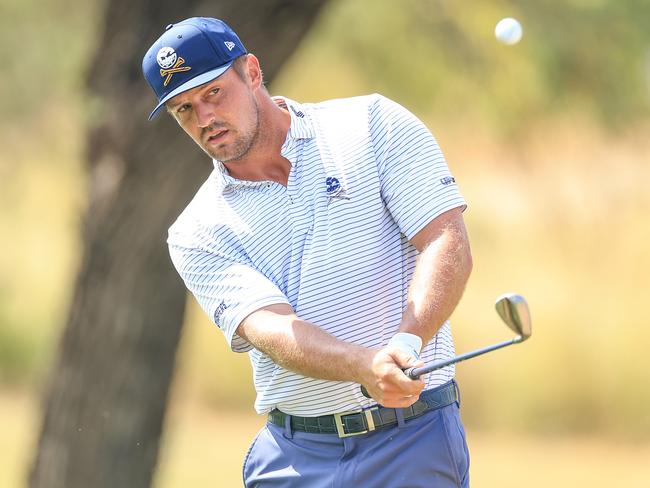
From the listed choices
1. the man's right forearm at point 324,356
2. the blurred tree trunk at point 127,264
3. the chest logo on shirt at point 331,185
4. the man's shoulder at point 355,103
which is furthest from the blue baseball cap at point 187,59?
the blurred tree trunk at point 127,264

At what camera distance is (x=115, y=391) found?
20.3ft

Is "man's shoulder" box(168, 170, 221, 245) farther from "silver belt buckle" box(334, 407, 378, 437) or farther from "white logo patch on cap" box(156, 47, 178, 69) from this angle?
"silver belt buckle" box(334, 407, 378, 437)

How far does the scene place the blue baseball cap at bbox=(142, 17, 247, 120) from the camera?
11.1ft

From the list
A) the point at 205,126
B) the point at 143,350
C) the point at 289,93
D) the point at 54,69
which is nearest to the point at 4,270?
the point at 289,93

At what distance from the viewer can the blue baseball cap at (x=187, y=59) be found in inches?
133

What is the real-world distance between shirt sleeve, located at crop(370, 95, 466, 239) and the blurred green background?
2858 millimetres

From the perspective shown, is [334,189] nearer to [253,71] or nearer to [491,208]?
[253,71]

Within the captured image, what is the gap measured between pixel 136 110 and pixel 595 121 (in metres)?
2.64

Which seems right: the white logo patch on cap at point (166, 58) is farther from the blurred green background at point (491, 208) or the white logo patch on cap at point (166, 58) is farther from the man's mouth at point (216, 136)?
the blurred green background at point (491, 208)

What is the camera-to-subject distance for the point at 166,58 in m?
3.39

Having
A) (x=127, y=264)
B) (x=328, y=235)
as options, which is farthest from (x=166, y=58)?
(x=127, y=264)

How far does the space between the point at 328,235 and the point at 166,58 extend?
1.95 ft

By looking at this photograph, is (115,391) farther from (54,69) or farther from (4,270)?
(4,270)

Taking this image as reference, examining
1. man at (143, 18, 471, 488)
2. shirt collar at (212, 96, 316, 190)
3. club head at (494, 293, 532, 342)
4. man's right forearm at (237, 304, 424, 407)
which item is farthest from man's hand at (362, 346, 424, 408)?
shirt collar at (212, 96, 316, 190)
